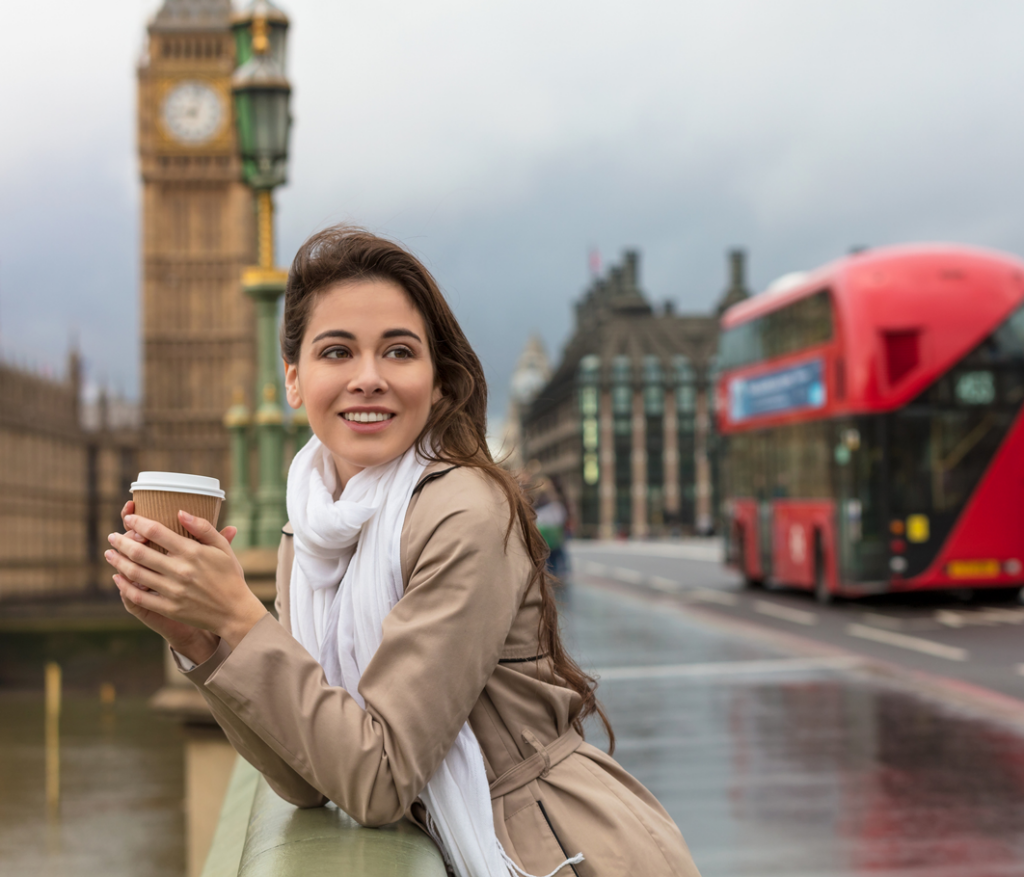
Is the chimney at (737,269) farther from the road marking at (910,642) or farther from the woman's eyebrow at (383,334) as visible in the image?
the woman's eyebrow at (383,334)

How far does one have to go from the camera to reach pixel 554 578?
6.01 ft

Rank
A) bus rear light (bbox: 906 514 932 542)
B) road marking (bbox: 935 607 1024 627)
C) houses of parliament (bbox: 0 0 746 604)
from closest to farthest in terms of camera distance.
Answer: road marking (bbox: 935 607 1024 627), bus rear light (bbox: 906 514 932 542), houses of parliament (bbox: 0 0 746 604)

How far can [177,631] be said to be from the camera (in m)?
1.51

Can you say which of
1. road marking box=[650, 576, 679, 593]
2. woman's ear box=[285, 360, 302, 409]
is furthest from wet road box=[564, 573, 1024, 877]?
road marking box=[650, 576, 679, 593]

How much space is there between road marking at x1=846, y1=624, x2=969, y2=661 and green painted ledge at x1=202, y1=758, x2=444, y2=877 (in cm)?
976

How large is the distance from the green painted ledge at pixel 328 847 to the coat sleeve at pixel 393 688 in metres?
0.04

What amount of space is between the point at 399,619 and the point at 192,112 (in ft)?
261

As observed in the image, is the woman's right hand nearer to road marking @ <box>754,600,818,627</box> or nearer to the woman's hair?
the woman's hair

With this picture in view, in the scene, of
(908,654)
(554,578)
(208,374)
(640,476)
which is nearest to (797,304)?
(908,654)

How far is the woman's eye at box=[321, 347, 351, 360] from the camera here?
1.75 m

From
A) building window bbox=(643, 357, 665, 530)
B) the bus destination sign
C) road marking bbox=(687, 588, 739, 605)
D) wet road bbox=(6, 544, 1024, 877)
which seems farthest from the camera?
building window bbox=(643, 357, 665, 530)

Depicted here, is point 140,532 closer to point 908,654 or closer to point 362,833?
point 362,833

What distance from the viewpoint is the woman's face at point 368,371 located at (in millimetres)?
1713

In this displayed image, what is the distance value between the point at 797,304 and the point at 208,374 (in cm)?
6472
